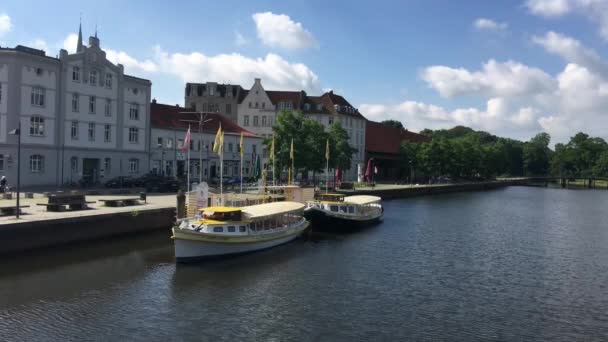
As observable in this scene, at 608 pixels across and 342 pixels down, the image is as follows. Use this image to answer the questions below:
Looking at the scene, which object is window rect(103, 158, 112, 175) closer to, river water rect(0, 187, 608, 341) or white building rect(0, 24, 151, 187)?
white building rect(0, 24, 151, 187)

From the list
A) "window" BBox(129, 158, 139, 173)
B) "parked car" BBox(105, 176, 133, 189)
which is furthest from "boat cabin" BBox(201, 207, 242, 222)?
"window" BBox(129, 158, 139, 173)

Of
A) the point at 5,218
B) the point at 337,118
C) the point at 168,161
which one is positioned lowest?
the point at 5,218

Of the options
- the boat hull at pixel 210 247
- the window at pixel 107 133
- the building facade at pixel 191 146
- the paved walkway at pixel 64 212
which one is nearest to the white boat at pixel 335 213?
the boat hull at pixel 210 247

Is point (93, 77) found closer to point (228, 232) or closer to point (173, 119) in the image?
point (173, 119)

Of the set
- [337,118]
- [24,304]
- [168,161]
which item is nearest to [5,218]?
[24,304]

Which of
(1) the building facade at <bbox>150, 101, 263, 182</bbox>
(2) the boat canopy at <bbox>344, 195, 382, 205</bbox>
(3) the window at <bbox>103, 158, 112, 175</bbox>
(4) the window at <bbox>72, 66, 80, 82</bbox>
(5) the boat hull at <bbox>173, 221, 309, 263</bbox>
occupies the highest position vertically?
(4) the window at <bbox>72, 66, 80, 82</bbox>

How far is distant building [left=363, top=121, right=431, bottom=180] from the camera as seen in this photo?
127 m

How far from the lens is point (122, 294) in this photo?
2583cm

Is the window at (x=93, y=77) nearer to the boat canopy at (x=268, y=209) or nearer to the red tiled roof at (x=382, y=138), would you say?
the boat canopy at (x=268, y=209)

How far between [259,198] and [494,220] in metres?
29.9

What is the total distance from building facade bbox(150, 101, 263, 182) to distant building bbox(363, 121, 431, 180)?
40.8 metres

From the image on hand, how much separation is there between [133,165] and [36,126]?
14735 mm

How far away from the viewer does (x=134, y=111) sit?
70.2 metres

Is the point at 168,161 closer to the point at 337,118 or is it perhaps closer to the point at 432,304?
the point at 337,118
